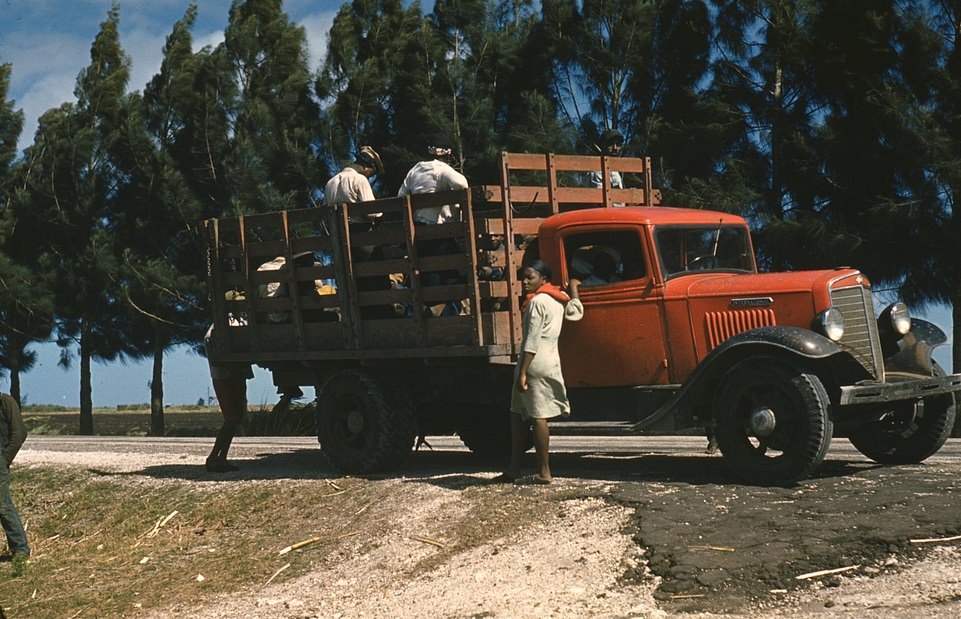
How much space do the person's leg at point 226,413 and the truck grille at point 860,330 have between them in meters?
6.74

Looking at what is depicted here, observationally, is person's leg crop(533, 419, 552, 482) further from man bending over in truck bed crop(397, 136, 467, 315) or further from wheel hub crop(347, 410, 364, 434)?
wheel hub crop(347, 410, 364, 434)

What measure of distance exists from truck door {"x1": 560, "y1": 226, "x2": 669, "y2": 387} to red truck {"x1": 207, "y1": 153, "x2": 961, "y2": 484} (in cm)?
1

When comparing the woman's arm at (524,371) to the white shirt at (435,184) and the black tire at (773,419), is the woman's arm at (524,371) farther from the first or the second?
the white shirt at (435,184)

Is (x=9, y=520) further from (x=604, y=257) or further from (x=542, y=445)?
(x=604, y=257)

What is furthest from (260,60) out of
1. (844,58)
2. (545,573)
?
(545,573)

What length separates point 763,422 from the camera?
31.6 feet

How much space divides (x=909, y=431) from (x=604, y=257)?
2979 millimetres

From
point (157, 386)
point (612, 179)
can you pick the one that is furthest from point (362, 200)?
point (157, 386)

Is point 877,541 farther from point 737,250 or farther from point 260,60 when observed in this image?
point 260,60

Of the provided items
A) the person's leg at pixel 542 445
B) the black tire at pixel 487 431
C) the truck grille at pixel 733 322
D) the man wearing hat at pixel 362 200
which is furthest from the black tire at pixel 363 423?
the truck grille at pixel 733 322

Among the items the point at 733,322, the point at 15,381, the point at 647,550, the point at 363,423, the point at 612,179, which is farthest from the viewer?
the point at 15,381

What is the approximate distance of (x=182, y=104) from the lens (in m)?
29.9

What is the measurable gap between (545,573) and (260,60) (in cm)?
2386

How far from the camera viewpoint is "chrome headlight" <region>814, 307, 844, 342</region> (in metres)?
9.84
